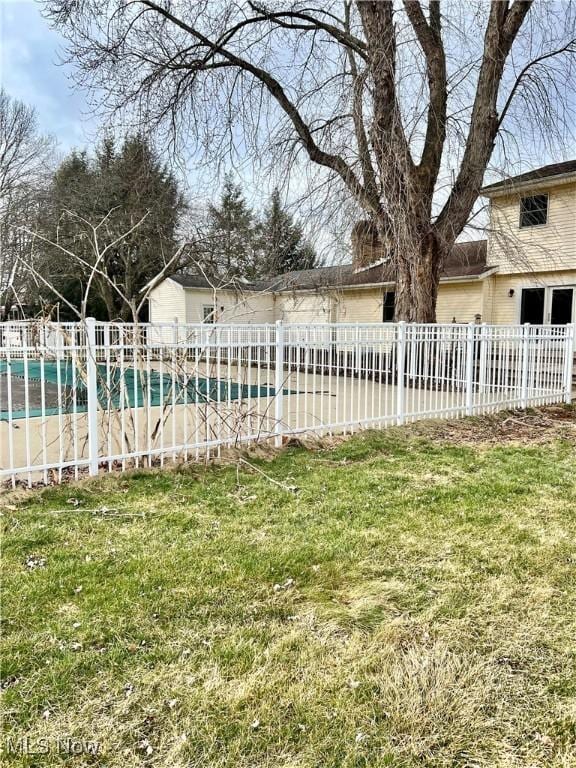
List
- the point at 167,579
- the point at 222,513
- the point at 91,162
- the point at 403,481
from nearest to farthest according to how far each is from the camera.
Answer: the point at 167,579 → the point at 222,513 → the point at 403,481 → the point at 91,162

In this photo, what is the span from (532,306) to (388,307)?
5.48 meters

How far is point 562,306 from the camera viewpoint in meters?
14.8

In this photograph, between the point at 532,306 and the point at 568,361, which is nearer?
the point at 568,361

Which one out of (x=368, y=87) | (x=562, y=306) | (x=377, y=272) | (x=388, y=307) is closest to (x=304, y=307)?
(x=377, y=272)

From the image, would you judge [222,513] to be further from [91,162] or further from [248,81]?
[91,162]

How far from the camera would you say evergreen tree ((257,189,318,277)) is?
39.2ft

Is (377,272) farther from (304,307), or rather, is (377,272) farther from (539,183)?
(539,183)

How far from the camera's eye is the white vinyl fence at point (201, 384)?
477 cm

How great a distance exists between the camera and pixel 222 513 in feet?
13.1

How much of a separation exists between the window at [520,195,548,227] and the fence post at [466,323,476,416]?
9.07 meters

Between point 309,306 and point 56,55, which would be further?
point 309,306

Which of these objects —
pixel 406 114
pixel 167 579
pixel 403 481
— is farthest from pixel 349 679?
pixel 406 114

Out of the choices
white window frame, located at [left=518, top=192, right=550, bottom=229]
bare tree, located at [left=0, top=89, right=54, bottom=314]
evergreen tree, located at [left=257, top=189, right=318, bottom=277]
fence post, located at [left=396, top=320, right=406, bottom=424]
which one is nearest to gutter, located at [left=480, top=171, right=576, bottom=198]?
white window frame, located at [left=518, top=192, right=550, bottom=229]

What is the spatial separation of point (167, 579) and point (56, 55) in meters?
10.9
